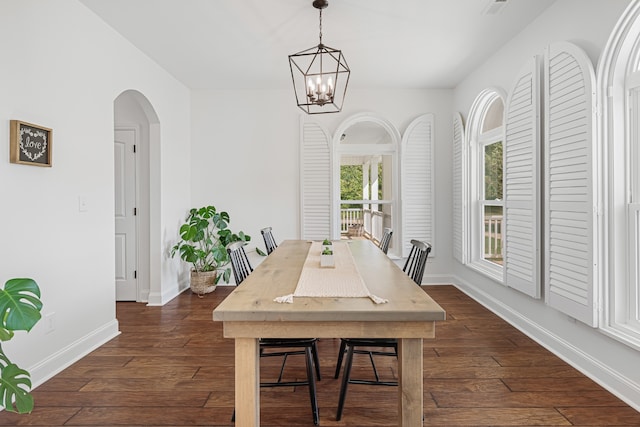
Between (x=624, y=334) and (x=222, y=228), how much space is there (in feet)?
13.3

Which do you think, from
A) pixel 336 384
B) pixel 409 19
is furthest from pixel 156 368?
pixel 409 19

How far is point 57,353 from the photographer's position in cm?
248

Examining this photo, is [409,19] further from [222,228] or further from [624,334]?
[222,228]

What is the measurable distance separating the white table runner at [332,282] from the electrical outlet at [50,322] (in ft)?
5.74

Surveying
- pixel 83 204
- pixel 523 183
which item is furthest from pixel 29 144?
pixel 523 183

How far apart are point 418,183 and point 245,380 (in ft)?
13.2

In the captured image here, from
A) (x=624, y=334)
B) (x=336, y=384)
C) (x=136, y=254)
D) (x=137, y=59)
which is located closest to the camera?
(x=624, y=334)

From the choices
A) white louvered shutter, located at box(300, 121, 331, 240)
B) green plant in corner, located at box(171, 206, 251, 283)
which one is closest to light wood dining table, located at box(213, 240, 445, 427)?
green plant in corner, located at box(171, 206, 251, 283)

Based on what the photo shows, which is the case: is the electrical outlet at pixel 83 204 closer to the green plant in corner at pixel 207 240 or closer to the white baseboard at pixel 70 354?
the white baseboard at pixel 70 354

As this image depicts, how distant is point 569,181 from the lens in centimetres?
257

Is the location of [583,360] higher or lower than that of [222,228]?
lower

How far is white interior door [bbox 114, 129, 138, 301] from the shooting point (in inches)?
165

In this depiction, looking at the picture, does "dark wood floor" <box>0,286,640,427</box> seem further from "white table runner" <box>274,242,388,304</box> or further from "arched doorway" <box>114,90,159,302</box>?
"arched doorway" <box>114,90,159,302</box>

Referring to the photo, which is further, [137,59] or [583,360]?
[137,59]
